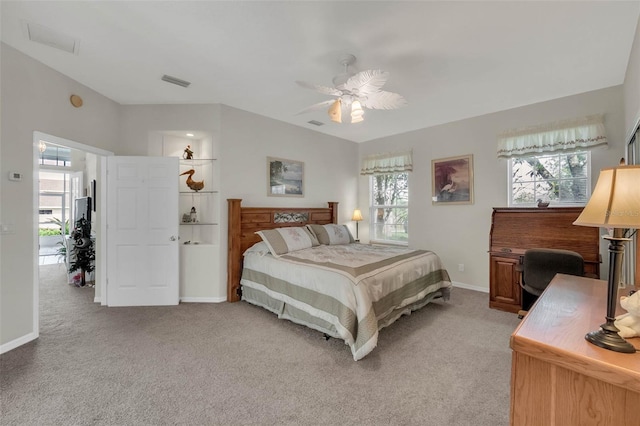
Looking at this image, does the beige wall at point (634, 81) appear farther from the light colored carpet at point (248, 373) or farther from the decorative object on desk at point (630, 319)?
the light colored carpet at point (248, 373)

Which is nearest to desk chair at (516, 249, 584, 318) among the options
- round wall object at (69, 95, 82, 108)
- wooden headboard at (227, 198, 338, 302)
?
wooden headboard at (227, 198, 338, 302)

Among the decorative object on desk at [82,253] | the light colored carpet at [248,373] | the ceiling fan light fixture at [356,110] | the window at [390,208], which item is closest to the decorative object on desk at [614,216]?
the light colored carpet at [248,373]

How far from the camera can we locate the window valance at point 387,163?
4.88 meters

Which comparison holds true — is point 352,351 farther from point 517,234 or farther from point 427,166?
point 427,166

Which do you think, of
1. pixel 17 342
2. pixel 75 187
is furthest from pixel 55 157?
pixel 17 342

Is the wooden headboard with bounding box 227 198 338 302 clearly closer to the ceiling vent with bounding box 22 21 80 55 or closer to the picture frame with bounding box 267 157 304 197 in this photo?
the picture frame with bounding box 267 157 304 197

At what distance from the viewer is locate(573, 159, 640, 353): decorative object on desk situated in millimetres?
873

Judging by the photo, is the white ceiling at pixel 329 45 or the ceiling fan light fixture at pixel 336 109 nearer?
the white ceiling at pixel 329 45

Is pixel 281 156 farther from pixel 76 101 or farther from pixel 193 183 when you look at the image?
pixel 76 101

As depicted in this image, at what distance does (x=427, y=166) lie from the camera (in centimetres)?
470

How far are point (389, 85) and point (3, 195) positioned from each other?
3.88 m

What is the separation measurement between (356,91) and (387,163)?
2997 millimetres

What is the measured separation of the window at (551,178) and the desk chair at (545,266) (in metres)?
1.15

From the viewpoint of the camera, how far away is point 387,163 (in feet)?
17.0
